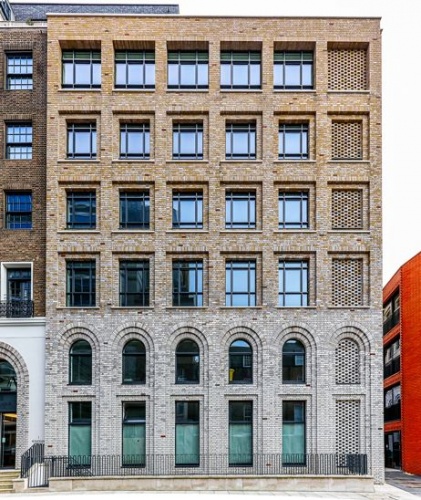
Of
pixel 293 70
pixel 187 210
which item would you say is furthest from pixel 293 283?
pixel 293 70

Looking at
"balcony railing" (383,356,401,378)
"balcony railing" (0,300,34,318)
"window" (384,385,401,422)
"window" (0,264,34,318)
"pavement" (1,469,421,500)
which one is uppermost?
"window" (0,264,34,318)

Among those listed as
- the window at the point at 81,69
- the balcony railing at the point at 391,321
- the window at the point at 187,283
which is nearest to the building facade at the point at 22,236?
the window at the point at 81,69

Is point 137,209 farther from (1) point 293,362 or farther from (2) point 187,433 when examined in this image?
(2) point 187,433

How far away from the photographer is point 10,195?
107 feet

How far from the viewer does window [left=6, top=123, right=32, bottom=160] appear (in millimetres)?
32875

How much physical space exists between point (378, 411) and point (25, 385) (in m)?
16.2

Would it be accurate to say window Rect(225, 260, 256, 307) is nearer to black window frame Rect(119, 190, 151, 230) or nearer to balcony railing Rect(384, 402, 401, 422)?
black window frame Rect(119, 190, 151, 230)

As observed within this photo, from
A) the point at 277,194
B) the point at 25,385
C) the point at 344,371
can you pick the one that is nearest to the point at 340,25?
the point at 277,194

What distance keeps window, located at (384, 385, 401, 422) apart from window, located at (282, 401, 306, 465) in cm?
1920

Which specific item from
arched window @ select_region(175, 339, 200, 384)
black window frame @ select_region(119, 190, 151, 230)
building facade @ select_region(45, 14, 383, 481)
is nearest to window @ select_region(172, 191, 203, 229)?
building facade @ select_region(45, 14, 383, 481)

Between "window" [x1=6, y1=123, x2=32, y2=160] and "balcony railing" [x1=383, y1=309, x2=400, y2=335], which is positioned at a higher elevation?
"window" [x1=6, y1=123, x2=32, y2=160]

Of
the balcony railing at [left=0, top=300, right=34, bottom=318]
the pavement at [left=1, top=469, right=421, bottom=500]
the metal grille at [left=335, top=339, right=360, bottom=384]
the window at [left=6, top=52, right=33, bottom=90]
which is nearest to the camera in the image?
the pavement at [left=1, top=469, right=421, bottom=500]

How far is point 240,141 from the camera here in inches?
1291

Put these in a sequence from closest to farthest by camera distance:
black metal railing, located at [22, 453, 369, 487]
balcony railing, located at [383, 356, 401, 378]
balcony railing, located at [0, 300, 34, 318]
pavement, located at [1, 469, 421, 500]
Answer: pavement, located at [1, 469, 421, 500]
black metal railing, located at [22, 453, 369, 487]
balcony railing, located at [0, 300, 34, 318]
balcony railing, located at [383, 356, 401, 378]
